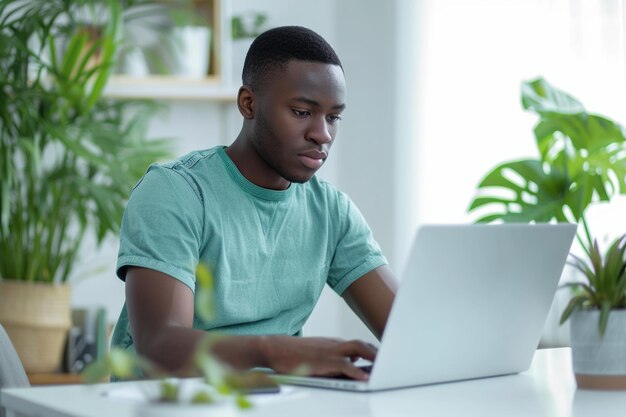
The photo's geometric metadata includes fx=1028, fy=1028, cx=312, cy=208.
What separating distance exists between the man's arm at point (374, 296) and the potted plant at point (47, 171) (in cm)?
150

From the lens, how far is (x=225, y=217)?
175 cm

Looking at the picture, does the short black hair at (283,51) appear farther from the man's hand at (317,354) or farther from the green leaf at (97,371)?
the green leaf at (97,371)

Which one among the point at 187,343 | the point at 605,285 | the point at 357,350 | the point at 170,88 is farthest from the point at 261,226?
the point at 170,88

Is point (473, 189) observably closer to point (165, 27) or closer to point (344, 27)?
point (344, 27)

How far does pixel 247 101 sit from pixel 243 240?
25cm

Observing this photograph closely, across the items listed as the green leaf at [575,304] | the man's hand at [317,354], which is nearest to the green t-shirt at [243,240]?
the man's hand at [317,354]

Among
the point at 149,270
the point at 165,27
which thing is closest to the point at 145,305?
the point at 149,270

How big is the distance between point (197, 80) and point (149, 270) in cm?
237

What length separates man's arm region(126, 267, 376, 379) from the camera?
1319 millimetres

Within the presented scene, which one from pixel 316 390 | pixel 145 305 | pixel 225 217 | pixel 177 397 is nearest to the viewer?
pixel 177 397

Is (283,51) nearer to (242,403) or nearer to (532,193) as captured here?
(242,403)

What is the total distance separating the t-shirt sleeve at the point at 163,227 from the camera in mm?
1558

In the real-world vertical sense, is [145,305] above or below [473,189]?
above

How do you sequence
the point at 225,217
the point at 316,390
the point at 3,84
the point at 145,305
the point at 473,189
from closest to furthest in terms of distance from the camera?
the point at 316,390, the point at 145,305, the point at 225,217, the point at 3,84, the point at 473,189
